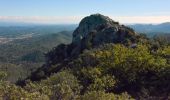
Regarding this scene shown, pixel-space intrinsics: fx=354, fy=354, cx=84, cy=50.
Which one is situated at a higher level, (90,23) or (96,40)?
(90,23)

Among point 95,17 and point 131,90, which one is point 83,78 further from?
point 95,17

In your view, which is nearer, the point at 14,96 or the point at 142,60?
the point at 14,96

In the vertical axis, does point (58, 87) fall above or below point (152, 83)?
above

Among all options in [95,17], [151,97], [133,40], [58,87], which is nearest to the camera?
[58,87]

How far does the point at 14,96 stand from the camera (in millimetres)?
52375

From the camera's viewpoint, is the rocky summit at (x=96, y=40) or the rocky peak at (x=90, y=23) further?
the rocky peak at (x=90, y=23)

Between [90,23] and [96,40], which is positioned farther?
[90,23]

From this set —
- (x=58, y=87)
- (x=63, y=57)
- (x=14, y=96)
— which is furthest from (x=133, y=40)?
(x=14, y=96)

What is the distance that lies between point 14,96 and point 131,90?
A: 158 feet

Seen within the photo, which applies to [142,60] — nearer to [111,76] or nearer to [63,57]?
[111,76]

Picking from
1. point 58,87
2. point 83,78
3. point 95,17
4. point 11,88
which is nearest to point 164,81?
point 83,78

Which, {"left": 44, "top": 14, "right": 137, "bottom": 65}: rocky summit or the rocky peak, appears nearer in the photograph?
{"left": 44, "top": 14, "right": 137, "bottom": 65}: rocky summit

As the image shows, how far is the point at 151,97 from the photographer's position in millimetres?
86188

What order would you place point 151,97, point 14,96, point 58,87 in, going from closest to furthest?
point 14,96 < point 58,87 < point 151,97
